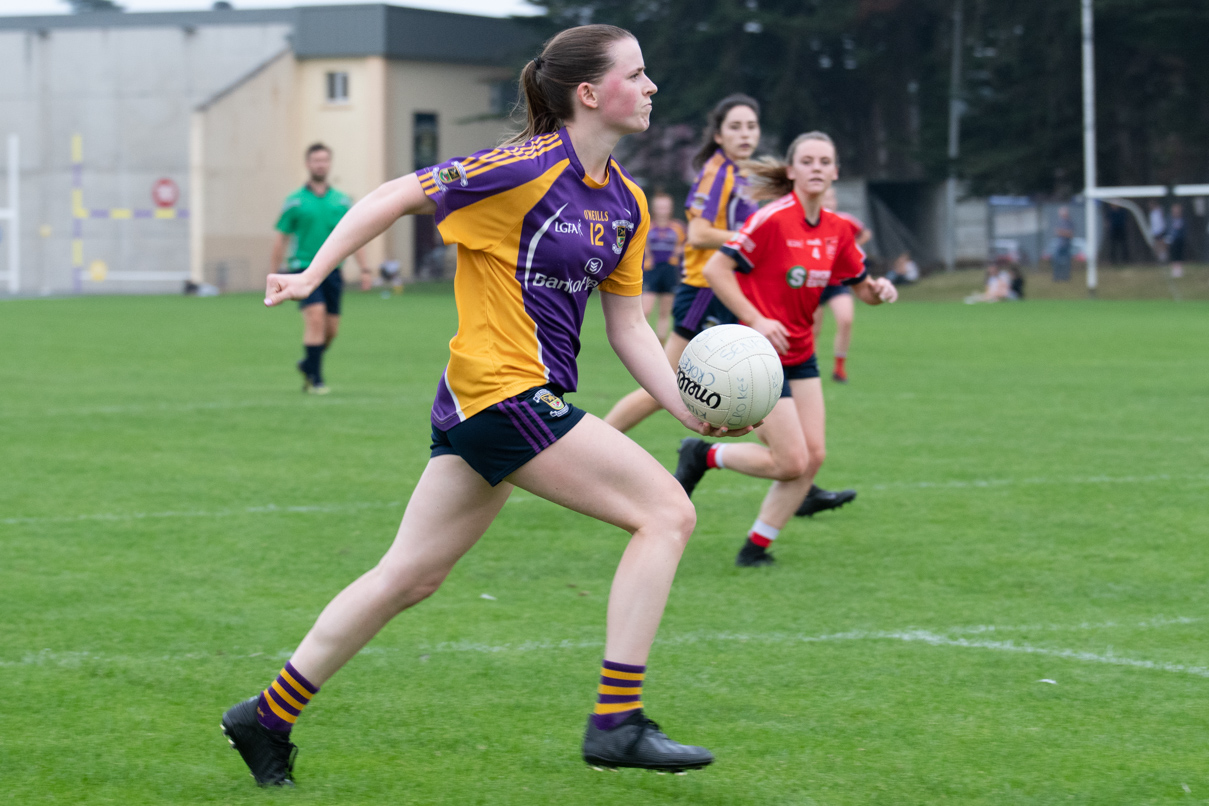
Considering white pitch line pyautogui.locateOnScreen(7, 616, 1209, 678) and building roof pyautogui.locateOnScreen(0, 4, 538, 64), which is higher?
building roof pyautogui.locateOnScreen(0, 4, 538, 64)

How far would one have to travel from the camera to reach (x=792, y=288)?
6.91m

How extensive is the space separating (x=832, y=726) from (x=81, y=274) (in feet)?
176

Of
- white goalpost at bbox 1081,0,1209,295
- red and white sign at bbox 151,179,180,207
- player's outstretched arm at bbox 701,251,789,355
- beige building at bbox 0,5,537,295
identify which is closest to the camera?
player's outstretched arm at bbox 701,251,789,355

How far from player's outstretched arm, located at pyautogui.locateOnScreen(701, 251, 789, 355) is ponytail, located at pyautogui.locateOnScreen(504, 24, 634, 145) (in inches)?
95.1

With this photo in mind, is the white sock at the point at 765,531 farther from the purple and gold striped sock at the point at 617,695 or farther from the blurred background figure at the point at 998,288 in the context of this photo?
the blurred background figure at the point at 998,288

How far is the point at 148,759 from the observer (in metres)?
4.36

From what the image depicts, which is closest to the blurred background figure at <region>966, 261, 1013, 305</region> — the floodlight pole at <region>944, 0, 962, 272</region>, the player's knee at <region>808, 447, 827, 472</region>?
the floodlight pole at <region>944, 0, 962, 272</region>

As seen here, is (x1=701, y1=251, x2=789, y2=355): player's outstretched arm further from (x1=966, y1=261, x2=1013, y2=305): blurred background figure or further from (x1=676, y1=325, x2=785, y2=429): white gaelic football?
(x1=966, y1=261, x2=1013, y2=305): blurred background figure

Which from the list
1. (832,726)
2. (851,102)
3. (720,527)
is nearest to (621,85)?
(832,726)

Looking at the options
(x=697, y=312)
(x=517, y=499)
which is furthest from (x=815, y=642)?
(x=517, y=499)

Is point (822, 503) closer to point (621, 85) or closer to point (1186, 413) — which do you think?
point (621, 85)

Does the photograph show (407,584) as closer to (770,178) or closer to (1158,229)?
(770,178)

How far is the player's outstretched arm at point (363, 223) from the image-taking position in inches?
147

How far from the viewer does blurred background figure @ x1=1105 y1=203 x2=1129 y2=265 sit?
3844 centimetres
